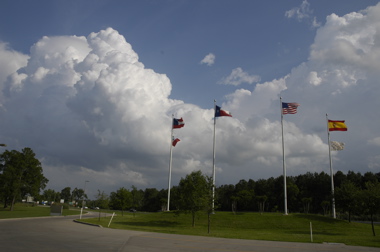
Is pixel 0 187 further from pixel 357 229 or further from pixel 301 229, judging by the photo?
pixel 357 229

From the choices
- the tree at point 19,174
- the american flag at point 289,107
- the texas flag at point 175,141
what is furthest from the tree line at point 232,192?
the american flag at point 289,107

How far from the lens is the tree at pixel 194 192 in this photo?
3334 cm

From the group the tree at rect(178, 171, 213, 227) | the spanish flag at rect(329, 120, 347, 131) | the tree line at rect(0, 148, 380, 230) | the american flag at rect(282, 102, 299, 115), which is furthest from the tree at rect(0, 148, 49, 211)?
the spanish flag at rect(329, 120, 347, 131)

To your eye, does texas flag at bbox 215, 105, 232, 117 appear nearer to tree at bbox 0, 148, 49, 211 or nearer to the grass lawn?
the grass lawn

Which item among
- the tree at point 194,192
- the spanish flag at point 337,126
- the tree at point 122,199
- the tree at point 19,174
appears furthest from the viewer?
the tree at point 19,174

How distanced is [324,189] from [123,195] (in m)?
65.5

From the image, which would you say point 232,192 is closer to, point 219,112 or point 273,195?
point 273,195

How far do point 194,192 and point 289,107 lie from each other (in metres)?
16.3

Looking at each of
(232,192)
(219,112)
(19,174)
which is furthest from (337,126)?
(232,192)

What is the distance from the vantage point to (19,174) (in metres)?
66.9

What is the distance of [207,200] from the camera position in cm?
3141

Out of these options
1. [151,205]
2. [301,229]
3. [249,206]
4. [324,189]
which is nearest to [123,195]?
[301,229]

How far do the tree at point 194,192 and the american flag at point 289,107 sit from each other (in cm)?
1366

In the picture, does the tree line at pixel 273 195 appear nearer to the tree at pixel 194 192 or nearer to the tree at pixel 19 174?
the tree at pixel 194 192
